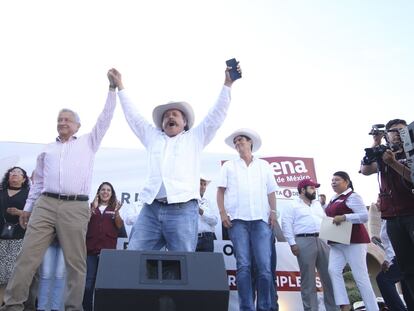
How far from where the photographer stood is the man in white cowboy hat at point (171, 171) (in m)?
2.75

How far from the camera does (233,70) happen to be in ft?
9.56

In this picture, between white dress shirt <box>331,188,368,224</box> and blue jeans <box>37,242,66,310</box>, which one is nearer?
blue jeans <box>37,242,66,310</box>

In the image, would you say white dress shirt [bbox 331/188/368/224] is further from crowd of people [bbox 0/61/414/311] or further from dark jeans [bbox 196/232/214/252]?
dark jeans [bbox 196/232/214/252]

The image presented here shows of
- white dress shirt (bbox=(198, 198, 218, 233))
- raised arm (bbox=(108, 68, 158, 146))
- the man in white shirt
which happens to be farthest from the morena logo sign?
raised arm (bbox=(108, 68, 158, 146))

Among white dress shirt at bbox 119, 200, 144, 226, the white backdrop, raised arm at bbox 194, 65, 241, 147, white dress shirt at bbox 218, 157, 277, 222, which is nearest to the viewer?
raised arm at bbox 194, 65, 241, 147

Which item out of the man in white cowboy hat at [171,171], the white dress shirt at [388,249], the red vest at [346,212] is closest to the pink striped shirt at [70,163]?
the man in white cowboy hat at [171,171]

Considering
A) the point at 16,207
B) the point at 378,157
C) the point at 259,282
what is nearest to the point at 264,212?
the point at 259,282

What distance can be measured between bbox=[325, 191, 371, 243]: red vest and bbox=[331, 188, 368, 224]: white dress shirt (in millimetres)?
49

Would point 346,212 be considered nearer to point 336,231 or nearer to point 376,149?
point 336,231

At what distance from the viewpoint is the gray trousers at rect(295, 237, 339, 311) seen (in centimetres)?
473

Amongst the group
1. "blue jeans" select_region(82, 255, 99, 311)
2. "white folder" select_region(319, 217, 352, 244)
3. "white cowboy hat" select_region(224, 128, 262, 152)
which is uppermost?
"white cowboy hat" select_region(224, 128, 262, 152)

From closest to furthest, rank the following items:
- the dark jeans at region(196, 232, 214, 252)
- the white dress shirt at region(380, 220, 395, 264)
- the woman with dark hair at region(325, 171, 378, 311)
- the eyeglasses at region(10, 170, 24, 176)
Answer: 1. the woman with dark hair at region(325, 171, 378, 311)
2. the white dress shirt at region(380, 220, 395, 264)
3. the eyeglasses at region(10, 170, 24, 176)
4. the dark jeans at region(196, 232, 214, 252)

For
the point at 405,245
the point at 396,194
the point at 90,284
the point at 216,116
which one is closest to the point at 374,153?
the point at 396,194

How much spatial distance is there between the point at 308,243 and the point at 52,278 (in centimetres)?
287
